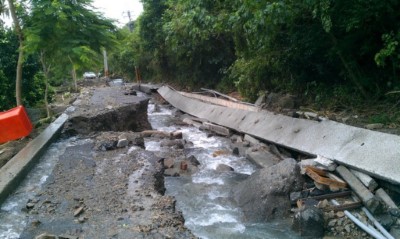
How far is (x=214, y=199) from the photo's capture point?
6121 millimetres

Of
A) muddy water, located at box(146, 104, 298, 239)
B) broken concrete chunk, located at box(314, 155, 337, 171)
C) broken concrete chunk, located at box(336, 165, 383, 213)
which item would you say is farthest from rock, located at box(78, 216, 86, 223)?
broken concrete chunk, located at box(314, 155, 337, 171)

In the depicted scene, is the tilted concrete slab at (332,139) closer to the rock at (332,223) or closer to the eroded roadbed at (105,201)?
the rock at (332,223)

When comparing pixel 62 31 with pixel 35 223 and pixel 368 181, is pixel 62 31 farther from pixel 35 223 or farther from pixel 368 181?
pixel 368 181

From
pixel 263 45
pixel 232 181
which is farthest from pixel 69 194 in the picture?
pixel 263 45

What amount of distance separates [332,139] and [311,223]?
2.25 meters

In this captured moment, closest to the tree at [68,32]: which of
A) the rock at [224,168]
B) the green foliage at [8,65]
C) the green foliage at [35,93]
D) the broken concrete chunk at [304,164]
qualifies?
the green foliage at [8,65]

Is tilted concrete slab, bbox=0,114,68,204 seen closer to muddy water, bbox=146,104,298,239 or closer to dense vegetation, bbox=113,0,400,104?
muddy water, bbox=146,104,298,239

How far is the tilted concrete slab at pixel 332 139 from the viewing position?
5.14 m

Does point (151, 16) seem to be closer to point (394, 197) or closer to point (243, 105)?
point (243, 105)

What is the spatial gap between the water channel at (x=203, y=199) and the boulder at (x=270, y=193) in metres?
0.16

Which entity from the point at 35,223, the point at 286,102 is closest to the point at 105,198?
the point at 35,223

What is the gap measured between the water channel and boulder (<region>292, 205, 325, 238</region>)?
0.52 feet

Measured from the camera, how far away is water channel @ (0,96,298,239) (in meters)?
4.36

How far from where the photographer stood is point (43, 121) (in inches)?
384
